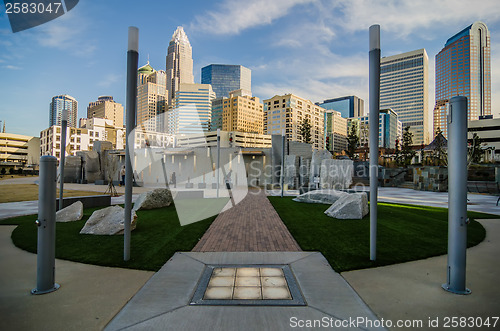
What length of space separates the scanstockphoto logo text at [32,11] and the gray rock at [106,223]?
430cm

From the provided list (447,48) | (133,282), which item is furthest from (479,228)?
(447,48)

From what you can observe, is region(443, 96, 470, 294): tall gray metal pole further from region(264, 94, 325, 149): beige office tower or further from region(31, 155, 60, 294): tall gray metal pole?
region(264, 94, 325, 149): beige office tower

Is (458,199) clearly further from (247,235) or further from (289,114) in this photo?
(289,114)

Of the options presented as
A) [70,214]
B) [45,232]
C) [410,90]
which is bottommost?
[70,214]

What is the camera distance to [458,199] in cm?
335

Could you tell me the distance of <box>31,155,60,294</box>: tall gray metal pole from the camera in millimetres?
3285

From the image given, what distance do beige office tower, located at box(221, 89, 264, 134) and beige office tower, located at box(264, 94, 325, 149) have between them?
15.3 metres

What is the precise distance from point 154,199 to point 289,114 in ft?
434

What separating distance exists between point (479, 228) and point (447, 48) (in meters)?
227

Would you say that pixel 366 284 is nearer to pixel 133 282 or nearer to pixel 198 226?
pixel 133 282

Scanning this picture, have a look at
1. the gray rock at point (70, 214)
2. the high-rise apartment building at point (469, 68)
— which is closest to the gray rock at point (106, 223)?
the gray rock at point (70, 214)

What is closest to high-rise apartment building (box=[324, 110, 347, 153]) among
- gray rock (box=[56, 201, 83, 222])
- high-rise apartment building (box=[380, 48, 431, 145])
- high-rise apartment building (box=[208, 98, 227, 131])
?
high-rise apartment building (box=[380, 48, 431, 145])

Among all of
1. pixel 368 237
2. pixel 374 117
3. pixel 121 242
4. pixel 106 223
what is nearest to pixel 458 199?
pixel 374 117

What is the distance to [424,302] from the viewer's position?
9.95ft
